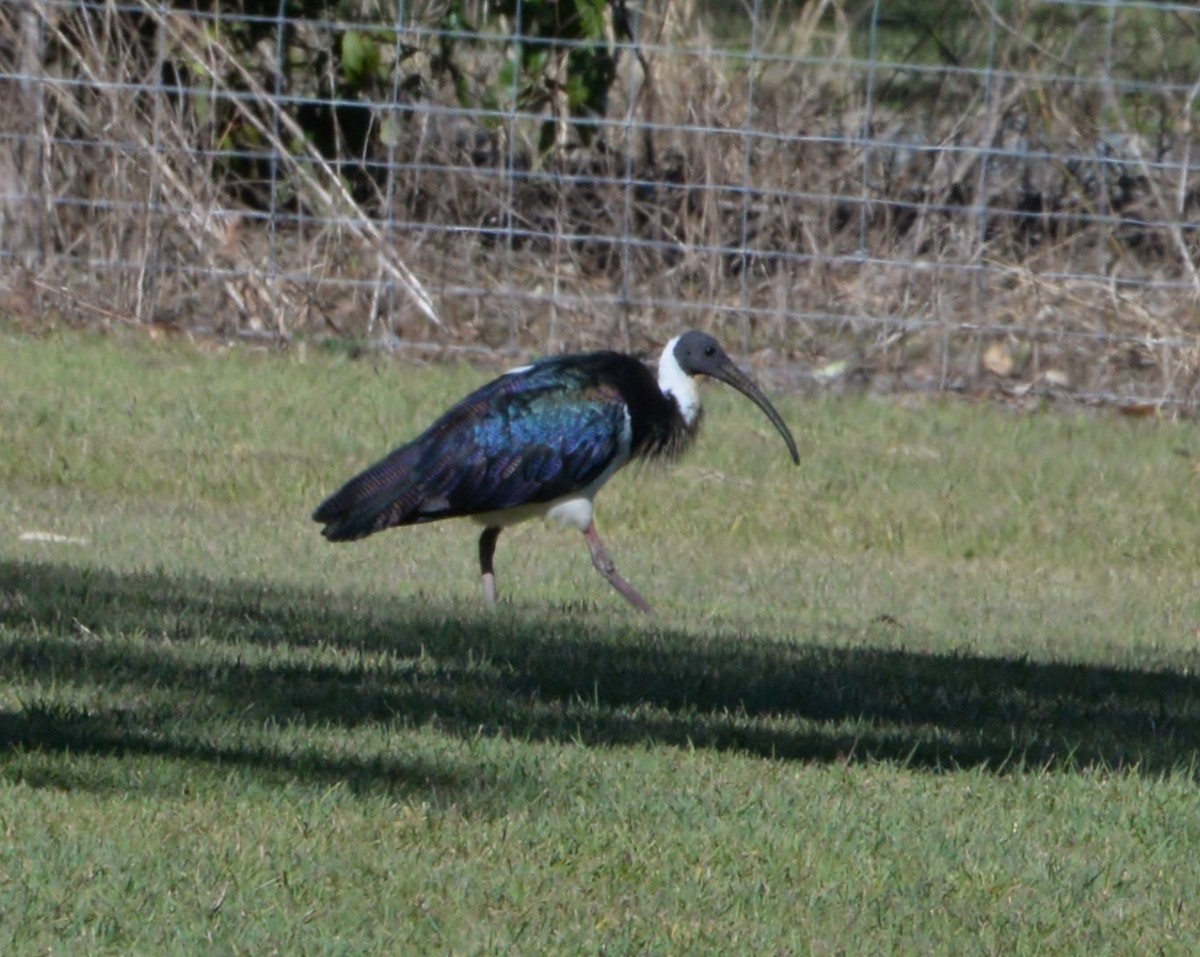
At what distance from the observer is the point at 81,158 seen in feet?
51.6

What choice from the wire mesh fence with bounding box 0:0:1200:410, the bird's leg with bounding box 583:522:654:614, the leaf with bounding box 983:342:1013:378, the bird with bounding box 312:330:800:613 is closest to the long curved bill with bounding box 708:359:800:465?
the bird with bounding box 312:330:800:613

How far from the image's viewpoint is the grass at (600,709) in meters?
5.09

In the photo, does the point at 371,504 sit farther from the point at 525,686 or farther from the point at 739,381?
the point at 525,686

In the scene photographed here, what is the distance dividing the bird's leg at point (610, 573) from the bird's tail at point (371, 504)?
809 millimetres

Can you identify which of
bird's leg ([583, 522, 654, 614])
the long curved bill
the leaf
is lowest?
bird's leg ([583, 522, 654, 614])

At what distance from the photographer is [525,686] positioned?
7.29m

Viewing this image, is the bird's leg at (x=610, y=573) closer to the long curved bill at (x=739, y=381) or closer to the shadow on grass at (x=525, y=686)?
the shadow on grass at (x=525, y=686)

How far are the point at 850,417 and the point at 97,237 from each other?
4.84 m

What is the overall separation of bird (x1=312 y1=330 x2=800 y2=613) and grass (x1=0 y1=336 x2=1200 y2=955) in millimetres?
315

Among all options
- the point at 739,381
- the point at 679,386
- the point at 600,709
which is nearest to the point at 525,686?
the point at 600,709

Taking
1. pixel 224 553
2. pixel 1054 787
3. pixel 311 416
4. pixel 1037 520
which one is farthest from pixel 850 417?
pixel 1054 787

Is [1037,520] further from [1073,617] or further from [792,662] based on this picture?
[792,662]

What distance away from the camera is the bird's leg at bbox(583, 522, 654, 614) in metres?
9.80

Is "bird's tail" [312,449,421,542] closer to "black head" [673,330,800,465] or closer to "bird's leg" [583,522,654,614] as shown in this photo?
"bird's leg" [583,522,654,614]
